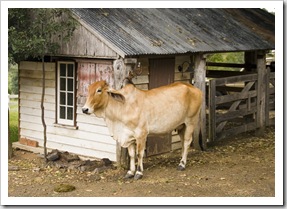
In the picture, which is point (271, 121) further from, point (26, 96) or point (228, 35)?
point (26, 96)

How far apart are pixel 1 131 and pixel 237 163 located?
5432 mm

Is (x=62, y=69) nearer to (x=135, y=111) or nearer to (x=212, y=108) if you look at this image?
(x=135, y=111)

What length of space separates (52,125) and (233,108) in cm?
476

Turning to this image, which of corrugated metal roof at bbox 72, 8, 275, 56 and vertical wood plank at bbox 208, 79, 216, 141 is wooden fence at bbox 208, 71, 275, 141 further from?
corrugated metal roof at bbox 72, 8, 275, 56

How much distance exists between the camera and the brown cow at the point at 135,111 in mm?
10188

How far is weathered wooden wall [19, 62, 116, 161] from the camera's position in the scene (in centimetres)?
1175

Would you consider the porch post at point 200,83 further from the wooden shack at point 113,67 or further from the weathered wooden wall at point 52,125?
the weathered wooden wall at point 52,125

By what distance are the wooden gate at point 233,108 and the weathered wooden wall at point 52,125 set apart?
3.02m

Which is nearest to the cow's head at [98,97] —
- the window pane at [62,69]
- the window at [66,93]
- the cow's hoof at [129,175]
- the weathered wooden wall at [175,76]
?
the weathered wooden wall at [175,76]

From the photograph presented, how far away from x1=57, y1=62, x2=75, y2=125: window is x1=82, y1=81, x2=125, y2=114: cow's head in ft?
6.71

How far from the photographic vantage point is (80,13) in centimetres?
1120

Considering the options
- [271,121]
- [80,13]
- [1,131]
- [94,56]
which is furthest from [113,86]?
[271,121]

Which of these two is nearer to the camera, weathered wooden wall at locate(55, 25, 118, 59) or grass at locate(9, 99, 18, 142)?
weathered wooden wall at locate(55, 25, 118, 59)

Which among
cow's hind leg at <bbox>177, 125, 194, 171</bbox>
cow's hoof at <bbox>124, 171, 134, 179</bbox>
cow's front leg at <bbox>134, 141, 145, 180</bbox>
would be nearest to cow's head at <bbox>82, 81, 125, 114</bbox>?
cow's front leg at <bbox>134, 141, 145, 180</bbox>
